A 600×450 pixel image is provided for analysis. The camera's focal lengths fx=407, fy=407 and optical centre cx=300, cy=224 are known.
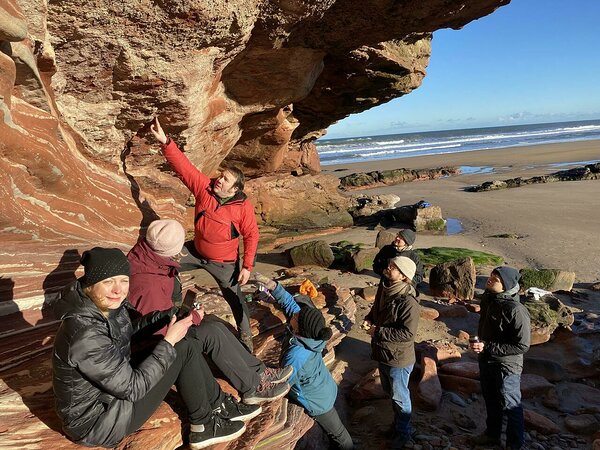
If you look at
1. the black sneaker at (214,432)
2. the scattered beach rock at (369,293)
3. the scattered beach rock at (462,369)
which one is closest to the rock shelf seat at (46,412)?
the black sneaker at (214,432)

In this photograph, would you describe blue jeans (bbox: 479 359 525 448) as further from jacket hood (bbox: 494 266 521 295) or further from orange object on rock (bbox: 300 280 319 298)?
orange object on rock (bbox: 300 280 319 298)

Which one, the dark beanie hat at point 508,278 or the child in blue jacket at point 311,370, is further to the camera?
the dark beanie hat at point 508,278

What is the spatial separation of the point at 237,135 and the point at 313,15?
4201mm

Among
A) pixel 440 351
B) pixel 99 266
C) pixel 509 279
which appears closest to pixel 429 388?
pixel 440 351

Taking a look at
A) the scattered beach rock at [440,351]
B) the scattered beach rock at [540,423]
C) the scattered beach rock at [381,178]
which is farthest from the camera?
the scattered beach rock at [381,178]

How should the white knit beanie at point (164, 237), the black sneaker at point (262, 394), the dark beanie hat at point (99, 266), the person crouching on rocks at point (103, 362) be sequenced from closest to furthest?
the person crouching on rocks at point (103, 362) → the dark beanie hat at point (99, 266) → the white knit beanie at point (164, 237) → the black sneaker at point (262, 394)

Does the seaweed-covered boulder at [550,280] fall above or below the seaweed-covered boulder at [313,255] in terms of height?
below

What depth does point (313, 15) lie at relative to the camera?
23.5ft

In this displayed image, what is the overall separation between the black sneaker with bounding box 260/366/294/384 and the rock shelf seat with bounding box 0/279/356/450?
402mm

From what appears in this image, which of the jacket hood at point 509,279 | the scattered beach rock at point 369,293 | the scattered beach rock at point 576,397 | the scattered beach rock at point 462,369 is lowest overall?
the scattered beach rock at point 576,397

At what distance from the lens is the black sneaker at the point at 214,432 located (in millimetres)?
3482

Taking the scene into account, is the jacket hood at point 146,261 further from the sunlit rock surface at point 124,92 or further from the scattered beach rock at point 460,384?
the scattered beach rock at point 460,384

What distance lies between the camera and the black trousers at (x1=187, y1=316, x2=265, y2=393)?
12.2ft

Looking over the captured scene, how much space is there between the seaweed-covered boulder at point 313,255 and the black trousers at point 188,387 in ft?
27.3
